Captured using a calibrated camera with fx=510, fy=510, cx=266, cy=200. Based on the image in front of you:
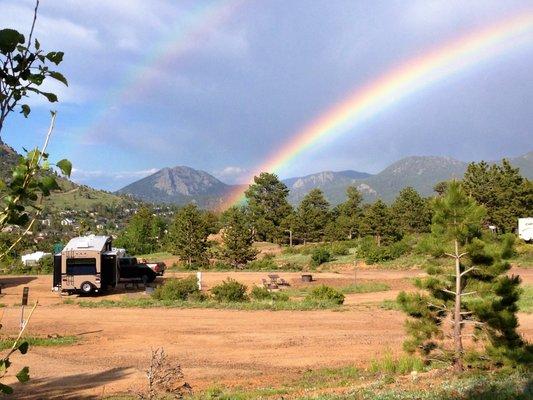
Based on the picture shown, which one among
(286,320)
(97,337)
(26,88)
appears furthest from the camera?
(286,320)

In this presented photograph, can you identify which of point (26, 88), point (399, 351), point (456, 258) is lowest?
point (399, 351)

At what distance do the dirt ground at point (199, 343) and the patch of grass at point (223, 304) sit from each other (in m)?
0.86

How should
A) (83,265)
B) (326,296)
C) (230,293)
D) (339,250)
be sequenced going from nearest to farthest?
(326,296)
(230,293)
(83,265)
(339,250)

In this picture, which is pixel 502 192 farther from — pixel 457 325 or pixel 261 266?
pixel 457 325

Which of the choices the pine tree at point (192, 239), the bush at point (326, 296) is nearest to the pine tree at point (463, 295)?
the bush at point (326, 296)

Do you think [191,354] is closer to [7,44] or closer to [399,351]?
[399,351]

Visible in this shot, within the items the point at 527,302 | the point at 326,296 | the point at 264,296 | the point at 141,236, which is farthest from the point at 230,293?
the point at 141,236

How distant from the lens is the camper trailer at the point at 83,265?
26.4 m

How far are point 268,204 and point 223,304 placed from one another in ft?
217

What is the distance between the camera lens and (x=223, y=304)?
81.6 ft

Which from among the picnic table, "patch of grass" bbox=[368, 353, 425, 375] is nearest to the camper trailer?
the picnic table

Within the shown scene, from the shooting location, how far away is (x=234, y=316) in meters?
22.1

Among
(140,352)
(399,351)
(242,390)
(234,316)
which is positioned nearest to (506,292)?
(399,351)

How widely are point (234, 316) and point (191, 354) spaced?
7003 mm
